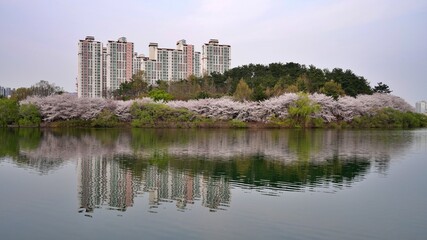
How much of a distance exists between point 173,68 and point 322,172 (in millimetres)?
90643

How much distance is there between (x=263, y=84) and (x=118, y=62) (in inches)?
2022

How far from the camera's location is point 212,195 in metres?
12.1

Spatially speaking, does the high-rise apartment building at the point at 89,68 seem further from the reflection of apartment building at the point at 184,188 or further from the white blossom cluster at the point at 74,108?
the reflection of apartment building at the point at 184,188

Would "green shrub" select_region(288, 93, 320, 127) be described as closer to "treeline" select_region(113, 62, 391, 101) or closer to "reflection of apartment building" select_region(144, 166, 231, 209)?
"treeline" select_region(113, 62, 391, 101)

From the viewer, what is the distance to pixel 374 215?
9.96 metres

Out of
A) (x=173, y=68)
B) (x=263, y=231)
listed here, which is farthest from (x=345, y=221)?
(x=173, y=68)

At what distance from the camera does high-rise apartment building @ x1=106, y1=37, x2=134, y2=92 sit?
100 metres

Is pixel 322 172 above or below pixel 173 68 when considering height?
below

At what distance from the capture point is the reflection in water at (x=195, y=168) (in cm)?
1220

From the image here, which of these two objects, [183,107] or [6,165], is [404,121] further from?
[6,165]

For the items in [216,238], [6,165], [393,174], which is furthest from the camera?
[6,165]

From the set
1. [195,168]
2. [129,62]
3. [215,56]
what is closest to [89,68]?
[129,62]

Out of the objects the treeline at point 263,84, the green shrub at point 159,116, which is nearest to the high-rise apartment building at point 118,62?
Result: the treeline at point 263,84

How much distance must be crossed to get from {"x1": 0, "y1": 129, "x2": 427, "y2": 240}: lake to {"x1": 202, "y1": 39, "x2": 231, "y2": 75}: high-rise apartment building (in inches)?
3132
